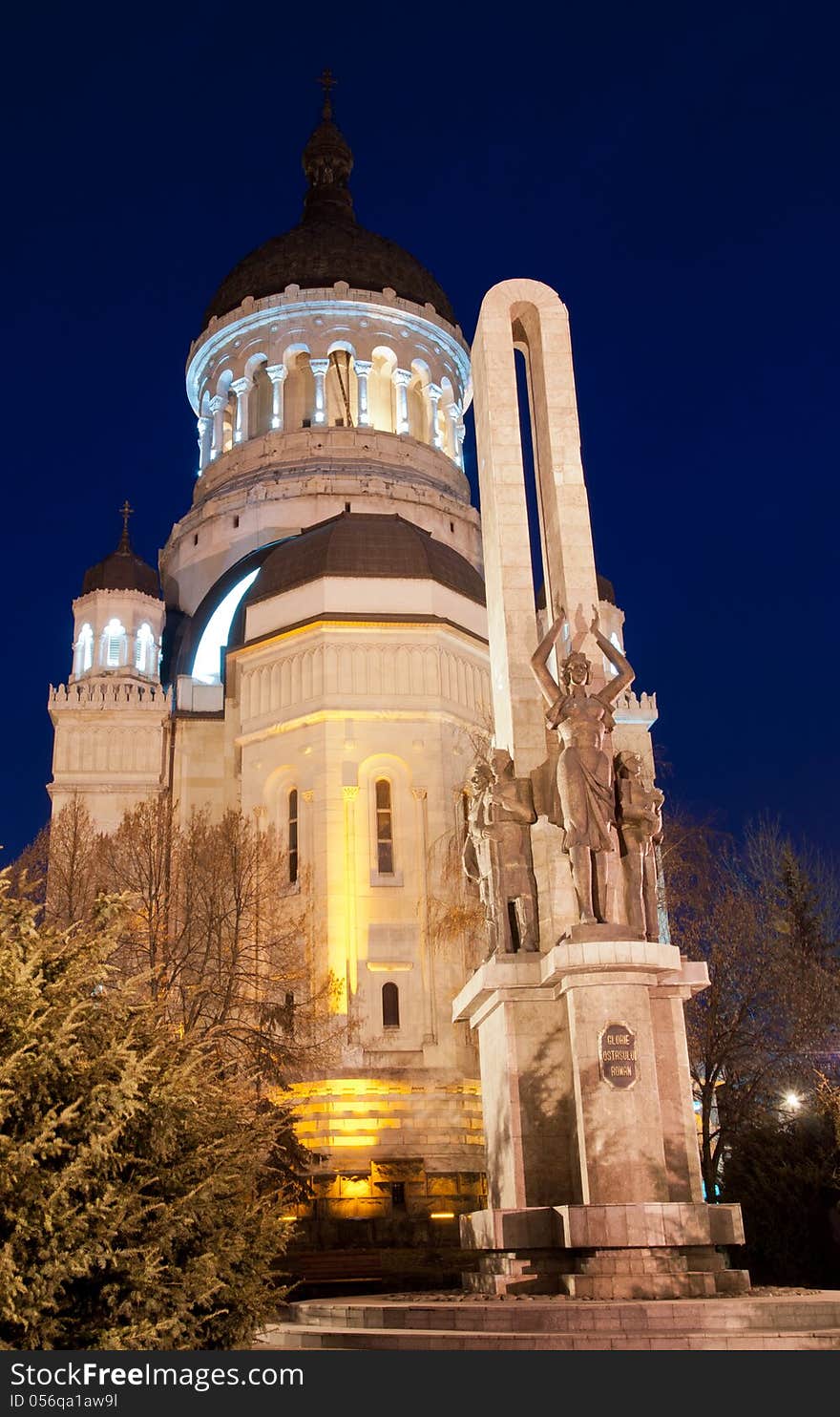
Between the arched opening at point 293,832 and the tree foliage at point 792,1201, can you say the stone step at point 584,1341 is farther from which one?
the arched opening at point 293,832

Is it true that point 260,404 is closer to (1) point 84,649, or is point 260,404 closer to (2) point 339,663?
(1) point 84,649

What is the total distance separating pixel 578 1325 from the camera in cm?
1127

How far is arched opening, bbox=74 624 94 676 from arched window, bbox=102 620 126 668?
45 cm

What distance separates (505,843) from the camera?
1523 centimetres

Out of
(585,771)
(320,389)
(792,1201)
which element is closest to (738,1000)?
(792,1201)

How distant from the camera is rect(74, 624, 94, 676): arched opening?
4350 cm

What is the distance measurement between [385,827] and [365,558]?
7889mm

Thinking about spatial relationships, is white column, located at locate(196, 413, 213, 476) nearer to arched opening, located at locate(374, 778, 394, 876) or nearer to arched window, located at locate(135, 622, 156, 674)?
arched window, located at locate(135, 622, 156, 674)

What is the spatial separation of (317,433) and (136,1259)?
44.6 m

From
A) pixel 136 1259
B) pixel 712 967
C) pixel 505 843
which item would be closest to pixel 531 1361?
pixel 136 1259

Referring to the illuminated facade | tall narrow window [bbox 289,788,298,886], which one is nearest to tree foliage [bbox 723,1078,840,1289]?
the illuminated facade

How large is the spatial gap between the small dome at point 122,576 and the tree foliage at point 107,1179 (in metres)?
36.2

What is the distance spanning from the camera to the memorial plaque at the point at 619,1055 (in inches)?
528

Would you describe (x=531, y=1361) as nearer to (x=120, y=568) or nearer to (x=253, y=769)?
(x=253, y=769)
